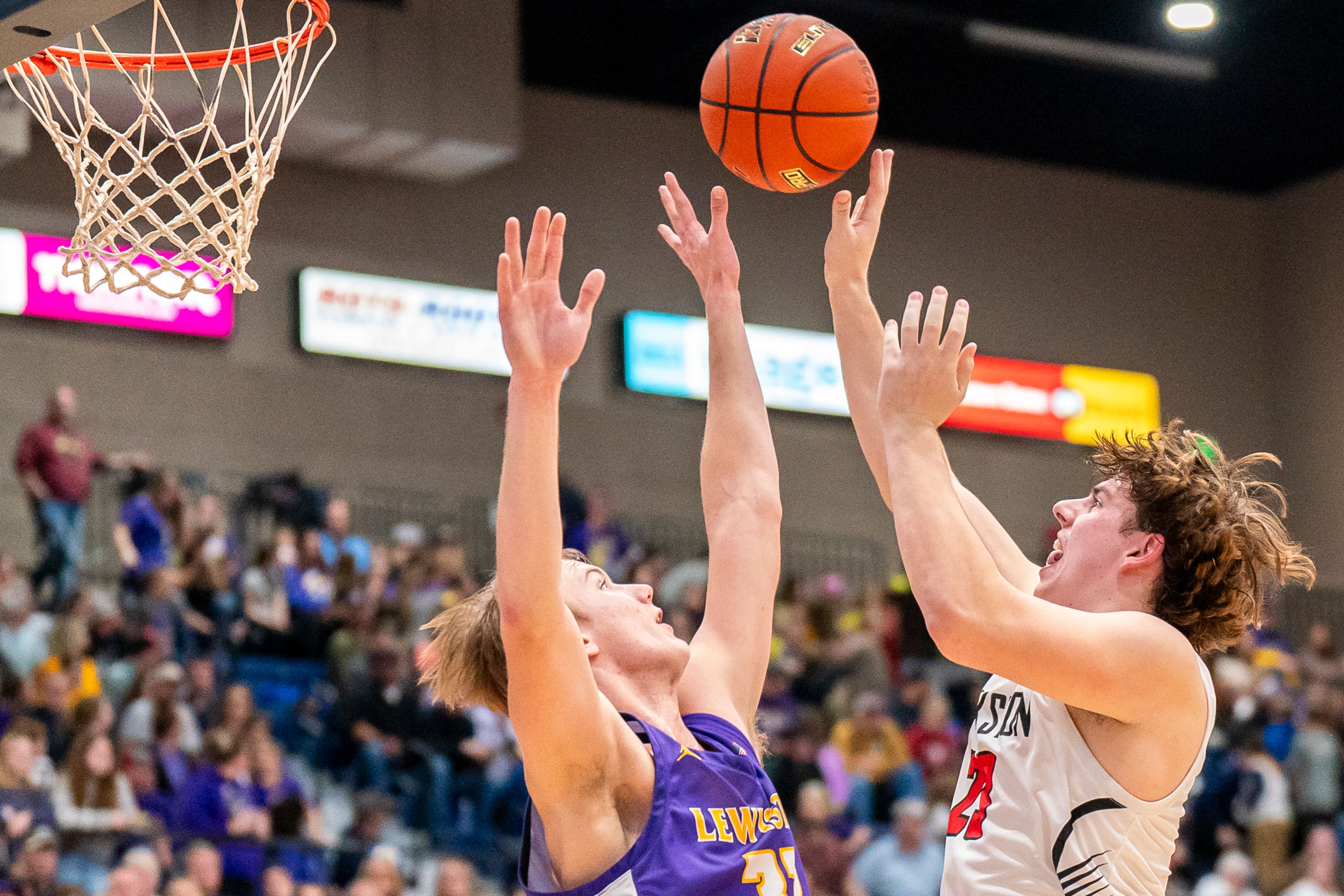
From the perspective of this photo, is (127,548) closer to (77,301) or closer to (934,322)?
(77,301)

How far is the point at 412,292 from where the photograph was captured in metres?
15.2

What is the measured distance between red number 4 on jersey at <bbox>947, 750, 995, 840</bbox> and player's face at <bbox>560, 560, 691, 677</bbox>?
62 centimetres

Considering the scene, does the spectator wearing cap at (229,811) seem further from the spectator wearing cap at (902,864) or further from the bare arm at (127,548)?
the spectator wearing cap at (902,864)

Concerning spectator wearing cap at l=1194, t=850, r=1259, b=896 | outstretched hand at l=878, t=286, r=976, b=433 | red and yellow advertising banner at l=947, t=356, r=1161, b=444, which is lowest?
spectator wearing cap at l=1194, t=850, r=1259, b=896

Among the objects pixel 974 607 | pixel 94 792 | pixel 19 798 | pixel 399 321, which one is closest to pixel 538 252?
pixel 974 607

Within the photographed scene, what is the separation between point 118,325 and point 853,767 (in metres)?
6.81

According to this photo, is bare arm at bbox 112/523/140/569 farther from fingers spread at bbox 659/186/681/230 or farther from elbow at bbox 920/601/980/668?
elbow at bbox 920/601/980/668

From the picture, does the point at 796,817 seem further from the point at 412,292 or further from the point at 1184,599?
the point at 1184,599

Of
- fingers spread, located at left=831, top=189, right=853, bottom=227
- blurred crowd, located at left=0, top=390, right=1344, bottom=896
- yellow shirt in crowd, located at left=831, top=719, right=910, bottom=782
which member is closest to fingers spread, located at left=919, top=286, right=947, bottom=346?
fingers spread, located at left=831, top=189, right=853, bottom=227

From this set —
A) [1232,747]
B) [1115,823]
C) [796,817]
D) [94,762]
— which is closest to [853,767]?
[796,817]

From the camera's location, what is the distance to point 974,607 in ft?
10.3

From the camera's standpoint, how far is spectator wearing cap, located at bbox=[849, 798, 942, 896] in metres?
10.3

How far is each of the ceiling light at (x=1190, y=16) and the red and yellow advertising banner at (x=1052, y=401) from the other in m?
3.74

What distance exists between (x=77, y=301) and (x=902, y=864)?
7.81 meters
